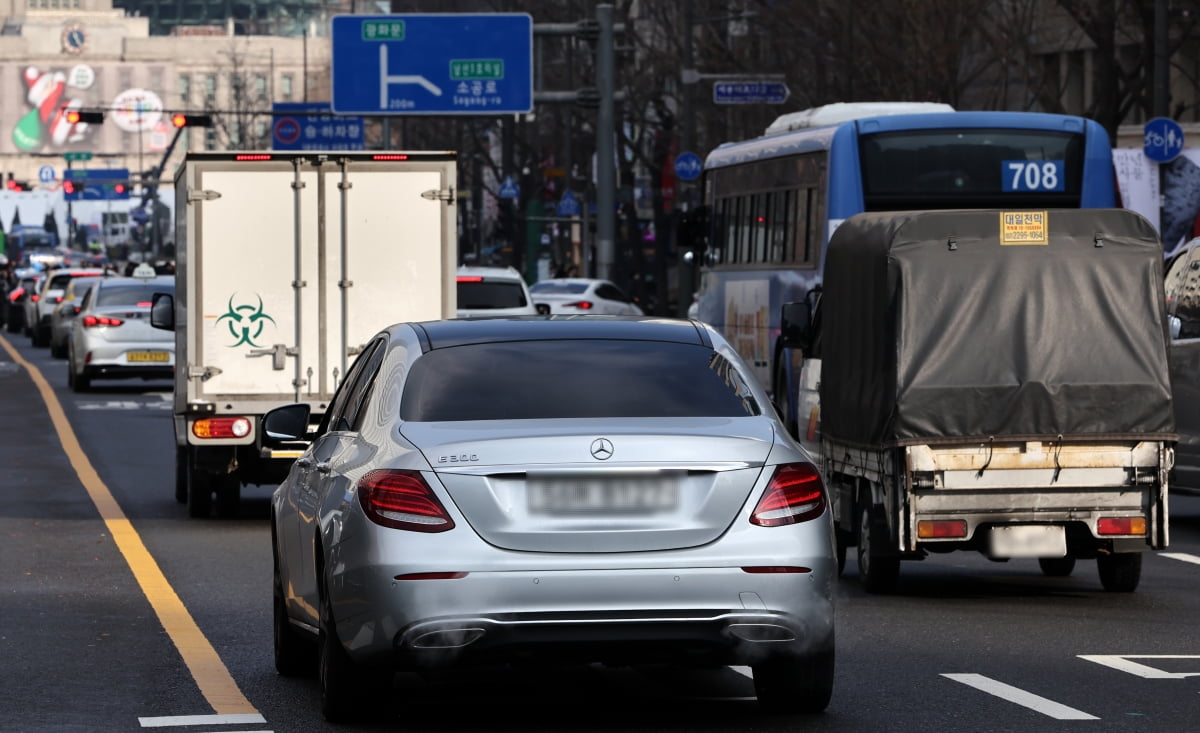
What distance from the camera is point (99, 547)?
50.9ft

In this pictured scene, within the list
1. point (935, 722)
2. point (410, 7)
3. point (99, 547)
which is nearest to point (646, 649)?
point (935, 722)

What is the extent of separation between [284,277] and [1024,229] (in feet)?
20.1

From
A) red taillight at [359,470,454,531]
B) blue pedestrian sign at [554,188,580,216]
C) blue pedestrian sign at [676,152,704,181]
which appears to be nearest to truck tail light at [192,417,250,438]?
red taillight at [359,470,454,531]

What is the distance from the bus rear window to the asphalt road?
694 cm

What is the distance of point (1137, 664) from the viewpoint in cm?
1024

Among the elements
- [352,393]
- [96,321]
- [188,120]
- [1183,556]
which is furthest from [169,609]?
[188,120]

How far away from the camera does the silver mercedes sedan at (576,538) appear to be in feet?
26.1

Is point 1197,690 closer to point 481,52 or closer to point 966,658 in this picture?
point 966,658

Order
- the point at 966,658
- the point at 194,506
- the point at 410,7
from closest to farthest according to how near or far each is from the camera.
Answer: the point at 966,658 → the point at 194,506 → the point at 410,7

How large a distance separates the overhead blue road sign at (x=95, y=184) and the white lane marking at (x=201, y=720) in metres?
144

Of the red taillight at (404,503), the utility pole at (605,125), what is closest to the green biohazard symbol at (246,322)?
the red taillight at (404,503)

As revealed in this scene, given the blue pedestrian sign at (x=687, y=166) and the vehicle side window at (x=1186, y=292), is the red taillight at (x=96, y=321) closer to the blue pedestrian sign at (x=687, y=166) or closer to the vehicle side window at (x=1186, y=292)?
the blue pedestrian sign at (x=687, y=166)

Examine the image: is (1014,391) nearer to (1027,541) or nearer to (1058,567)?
(1027,541)

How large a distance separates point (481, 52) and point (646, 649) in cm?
3781
